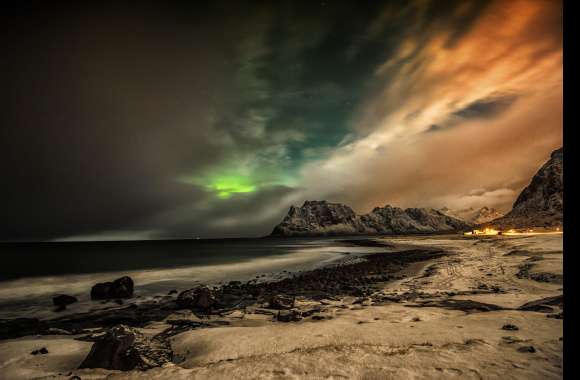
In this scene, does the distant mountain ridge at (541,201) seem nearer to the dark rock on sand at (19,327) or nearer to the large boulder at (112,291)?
the large boulder at (112,291)

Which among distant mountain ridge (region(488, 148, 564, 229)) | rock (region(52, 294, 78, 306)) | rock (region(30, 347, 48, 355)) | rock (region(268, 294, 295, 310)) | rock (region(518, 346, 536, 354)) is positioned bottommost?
rock (region(52, 294, 78, 306))

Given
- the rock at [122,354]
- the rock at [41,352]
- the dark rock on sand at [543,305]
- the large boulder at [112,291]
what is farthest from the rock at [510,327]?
the large boulder at [112,291]

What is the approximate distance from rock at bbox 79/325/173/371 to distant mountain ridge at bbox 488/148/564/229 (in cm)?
11007

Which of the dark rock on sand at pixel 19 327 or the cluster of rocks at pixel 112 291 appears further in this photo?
the cluster of rocks at pixel 112 291

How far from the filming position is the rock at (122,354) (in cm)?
638

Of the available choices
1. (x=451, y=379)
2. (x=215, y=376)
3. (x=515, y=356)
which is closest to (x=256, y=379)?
(x=215, y=376)

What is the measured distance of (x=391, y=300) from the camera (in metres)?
12.8

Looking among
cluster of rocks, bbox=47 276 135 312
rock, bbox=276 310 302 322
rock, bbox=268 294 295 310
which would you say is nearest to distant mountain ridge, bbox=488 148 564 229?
rock, bbox=268 294 295 310

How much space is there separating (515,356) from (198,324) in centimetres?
1038

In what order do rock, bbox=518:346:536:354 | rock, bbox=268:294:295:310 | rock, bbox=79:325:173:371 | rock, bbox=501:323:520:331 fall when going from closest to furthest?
rock, bbox=518:346:536:354 < rock, bbox=79:325:173:371 < rock, bbox=501:323:520:331 < rock, bbox=268:294:295:310

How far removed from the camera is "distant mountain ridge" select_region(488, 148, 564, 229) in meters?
92.9

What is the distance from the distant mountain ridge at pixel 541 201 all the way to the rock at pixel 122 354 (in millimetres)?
110068

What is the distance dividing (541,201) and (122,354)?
150 m

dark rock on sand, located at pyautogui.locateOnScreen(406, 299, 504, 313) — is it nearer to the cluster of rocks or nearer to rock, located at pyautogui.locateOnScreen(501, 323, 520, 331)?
rock, located at pyautogui.locateOnScreen(501, 323, 520, 331)
